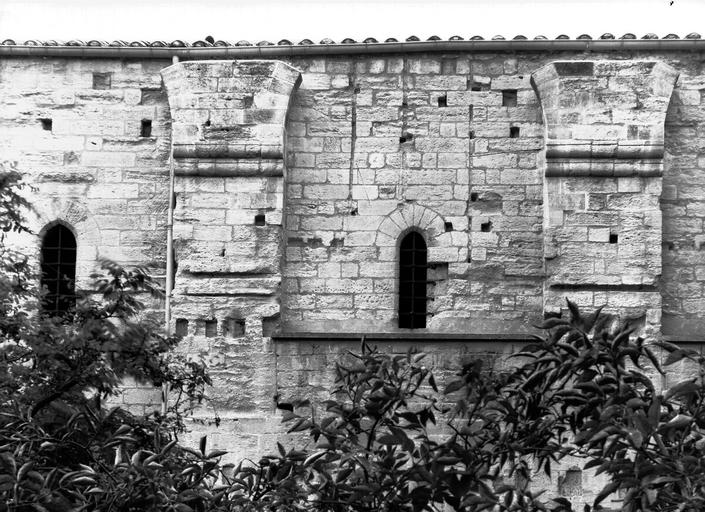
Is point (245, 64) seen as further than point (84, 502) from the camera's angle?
Yes

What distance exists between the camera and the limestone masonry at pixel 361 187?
15023mm

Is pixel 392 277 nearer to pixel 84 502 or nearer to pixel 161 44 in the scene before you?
pixel 161 44

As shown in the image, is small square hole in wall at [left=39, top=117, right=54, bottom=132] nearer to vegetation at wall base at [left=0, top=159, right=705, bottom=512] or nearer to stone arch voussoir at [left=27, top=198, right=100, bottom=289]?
stone arch voussoir at [left=27, top=198, right=100, bottom=289]

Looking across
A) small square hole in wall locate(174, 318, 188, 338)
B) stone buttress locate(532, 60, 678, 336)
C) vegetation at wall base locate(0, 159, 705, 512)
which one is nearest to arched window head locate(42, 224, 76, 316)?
small square hole in wall locate(174, 318, 188, 338)

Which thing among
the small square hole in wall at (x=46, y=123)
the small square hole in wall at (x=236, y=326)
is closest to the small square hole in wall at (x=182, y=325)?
the small square hole in wall at (x=236, y=326)

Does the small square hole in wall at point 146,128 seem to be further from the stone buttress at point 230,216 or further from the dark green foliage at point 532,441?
the dark green foliage at point 532,441

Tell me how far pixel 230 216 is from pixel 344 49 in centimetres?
197

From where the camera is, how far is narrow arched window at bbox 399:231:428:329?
608 inches

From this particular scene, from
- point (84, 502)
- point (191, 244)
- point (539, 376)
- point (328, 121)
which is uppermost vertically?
point (328, 121)

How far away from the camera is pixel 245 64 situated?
50.8 feet

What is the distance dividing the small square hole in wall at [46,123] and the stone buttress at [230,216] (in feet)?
4.12

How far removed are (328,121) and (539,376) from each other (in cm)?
728

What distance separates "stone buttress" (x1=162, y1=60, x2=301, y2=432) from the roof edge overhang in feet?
1.06

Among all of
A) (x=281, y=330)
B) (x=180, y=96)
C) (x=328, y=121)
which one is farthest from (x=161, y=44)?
(x=281, y=330)
